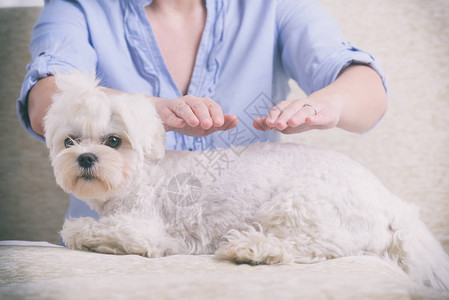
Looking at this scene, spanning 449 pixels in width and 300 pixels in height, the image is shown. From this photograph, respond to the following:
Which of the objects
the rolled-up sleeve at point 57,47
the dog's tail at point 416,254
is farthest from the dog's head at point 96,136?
the dog's tail at point 416,254

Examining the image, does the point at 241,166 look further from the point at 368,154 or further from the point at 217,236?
the point at 368,154

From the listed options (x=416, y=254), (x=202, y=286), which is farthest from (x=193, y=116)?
(x=416, y=254)

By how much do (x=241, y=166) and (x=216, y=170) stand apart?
39 millimetres

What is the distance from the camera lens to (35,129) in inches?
28.7

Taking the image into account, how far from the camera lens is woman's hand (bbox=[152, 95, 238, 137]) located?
0.53 m

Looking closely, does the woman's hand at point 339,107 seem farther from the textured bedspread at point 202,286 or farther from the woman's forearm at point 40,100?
the woman's forearm at point 40,100

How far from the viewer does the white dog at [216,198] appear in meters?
0.55

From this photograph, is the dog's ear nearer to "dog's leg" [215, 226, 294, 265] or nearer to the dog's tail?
"dog's leg" [215, 226, 294, 265]

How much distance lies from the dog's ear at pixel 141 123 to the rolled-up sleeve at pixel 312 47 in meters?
0.36

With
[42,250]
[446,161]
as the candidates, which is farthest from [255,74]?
[42,250]

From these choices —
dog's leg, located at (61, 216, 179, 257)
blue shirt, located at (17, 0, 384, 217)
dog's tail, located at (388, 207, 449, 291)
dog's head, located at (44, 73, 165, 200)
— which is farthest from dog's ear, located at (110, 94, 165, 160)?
dog's tail, located at (388, 207, 449, 291)

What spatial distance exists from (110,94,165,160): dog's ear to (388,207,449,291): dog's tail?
0.36 m

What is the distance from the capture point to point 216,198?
0.61 metres

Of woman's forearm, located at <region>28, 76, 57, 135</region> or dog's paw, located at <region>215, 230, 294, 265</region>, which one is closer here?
dog's paw, located at <region>215, 230, 294, 265</region>
